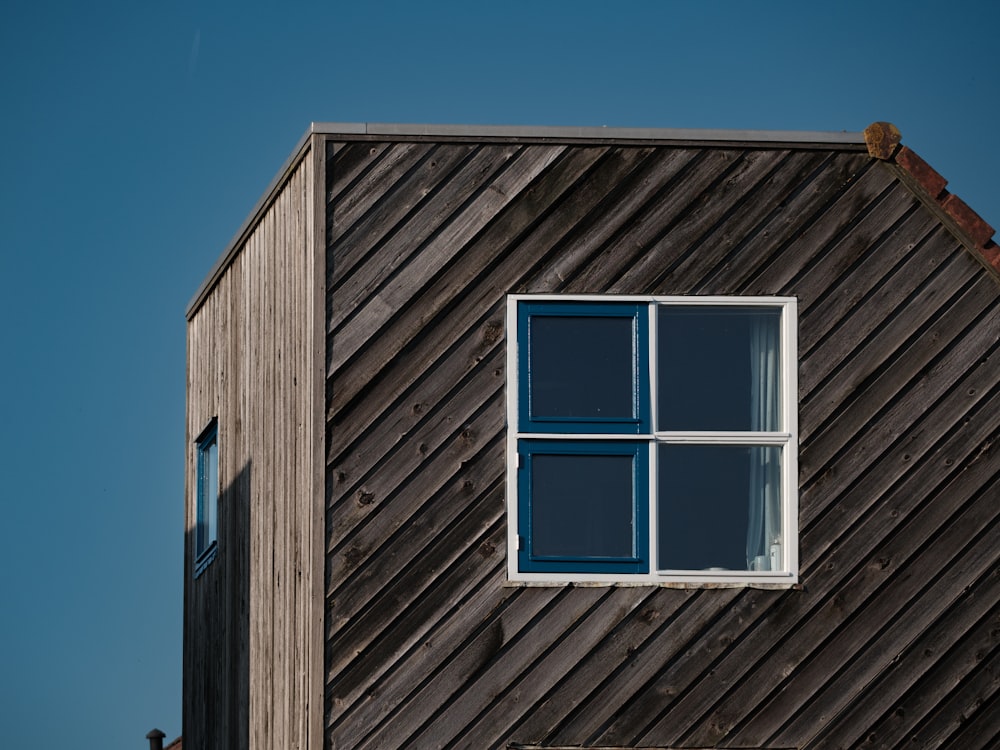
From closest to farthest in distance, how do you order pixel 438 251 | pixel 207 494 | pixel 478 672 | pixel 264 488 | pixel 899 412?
pixel 478 672, pixel 438 251, pixel 899 412, pixel 264 488, pixel 207 494

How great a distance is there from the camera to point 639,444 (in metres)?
12.9

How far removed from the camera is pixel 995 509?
13.2m

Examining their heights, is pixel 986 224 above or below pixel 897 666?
above

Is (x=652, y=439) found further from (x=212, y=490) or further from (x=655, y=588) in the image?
(x=212, y=490)

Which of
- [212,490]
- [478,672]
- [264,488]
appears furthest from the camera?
[212,490]

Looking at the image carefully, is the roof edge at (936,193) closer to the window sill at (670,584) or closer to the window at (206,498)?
the window sill at (670,584)

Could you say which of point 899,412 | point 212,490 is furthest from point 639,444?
point 212,490

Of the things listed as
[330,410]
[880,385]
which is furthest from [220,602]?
[880,385]

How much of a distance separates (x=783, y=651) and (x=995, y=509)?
6.27 feet

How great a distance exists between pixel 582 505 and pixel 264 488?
309cm

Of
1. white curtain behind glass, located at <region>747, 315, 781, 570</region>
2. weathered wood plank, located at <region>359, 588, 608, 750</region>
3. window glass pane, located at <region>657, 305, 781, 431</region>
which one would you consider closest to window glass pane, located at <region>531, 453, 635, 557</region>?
weathered wood plank, located at <region>359, 588, 608, 750</region>

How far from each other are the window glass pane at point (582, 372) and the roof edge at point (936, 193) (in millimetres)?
2385

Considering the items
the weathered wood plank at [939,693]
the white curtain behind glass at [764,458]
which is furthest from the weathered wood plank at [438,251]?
the weathered wood plank at [939,693]

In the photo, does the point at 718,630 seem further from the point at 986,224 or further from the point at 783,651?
the point at 986,224
